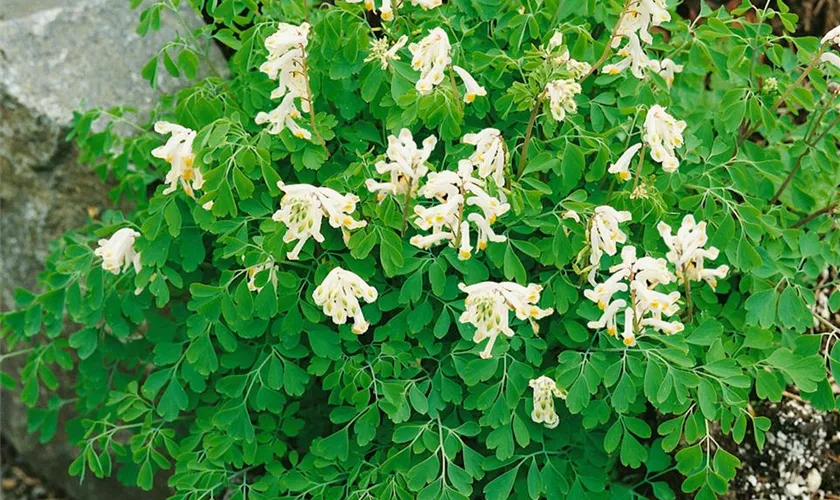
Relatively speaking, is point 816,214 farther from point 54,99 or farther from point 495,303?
point 54,99

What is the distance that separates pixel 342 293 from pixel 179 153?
2.18 feet

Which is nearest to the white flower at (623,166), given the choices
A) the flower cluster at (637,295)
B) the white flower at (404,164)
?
the flower cluster at (637,295)

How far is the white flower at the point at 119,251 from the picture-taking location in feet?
9.32

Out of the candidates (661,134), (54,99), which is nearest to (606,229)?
(661,134)

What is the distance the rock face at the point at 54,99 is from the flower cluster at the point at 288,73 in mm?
1474

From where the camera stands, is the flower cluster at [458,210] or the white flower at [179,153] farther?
the white flower at [179,153]

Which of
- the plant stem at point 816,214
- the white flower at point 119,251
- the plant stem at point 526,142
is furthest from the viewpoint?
the plant stem at point 816,214

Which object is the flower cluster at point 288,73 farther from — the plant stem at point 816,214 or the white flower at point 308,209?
the plant stem at point 816,214

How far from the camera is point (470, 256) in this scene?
8.54 feet

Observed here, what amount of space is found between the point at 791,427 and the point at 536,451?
1131mm

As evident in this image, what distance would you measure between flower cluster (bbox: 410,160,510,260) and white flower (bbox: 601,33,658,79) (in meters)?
0.57

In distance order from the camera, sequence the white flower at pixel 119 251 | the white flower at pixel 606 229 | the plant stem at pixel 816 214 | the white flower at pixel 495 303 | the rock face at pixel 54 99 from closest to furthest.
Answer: the white flower at pixel 495 303 < the white flower at pixel 606 229 < the white flower at pixel 119 251 < the plant stem at pixel 816 214 < the rock face at pixel 54 99

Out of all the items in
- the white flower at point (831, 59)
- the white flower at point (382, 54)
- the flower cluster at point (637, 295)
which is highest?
the white flower at point (382, 54)

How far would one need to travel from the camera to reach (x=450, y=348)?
288 cm
